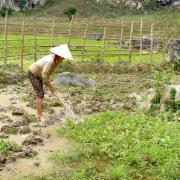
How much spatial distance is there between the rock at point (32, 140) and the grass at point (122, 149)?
48 centimetres

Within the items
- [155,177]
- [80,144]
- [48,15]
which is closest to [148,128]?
[80,144]

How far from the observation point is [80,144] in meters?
7.07

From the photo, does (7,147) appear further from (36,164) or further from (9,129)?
(9,129)

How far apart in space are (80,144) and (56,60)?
1.78 metres

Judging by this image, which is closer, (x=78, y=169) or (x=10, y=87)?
(x=78, y=169)

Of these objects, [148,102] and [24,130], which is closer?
[24,130]

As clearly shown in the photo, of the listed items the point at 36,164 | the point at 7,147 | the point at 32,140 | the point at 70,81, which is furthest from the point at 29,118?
the point at 70,81

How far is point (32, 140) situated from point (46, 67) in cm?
147

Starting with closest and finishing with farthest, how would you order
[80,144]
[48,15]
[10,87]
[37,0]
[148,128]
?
[80,144] → [148,128] → [10,87] → [48,15] → [37,0]

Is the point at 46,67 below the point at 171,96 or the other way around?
the other way around

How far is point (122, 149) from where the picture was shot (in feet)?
22.0

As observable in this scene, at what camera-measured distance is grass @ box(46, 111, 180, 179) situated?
5.95 meters

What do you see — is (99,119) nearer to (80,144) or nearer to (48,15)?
(80,144)

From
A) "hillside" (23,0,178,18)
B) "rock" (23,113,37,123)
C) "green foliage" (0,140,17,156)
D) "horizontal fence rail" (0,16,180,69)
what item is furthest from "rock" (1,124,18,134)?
"hillside" (23,0,178,18)
